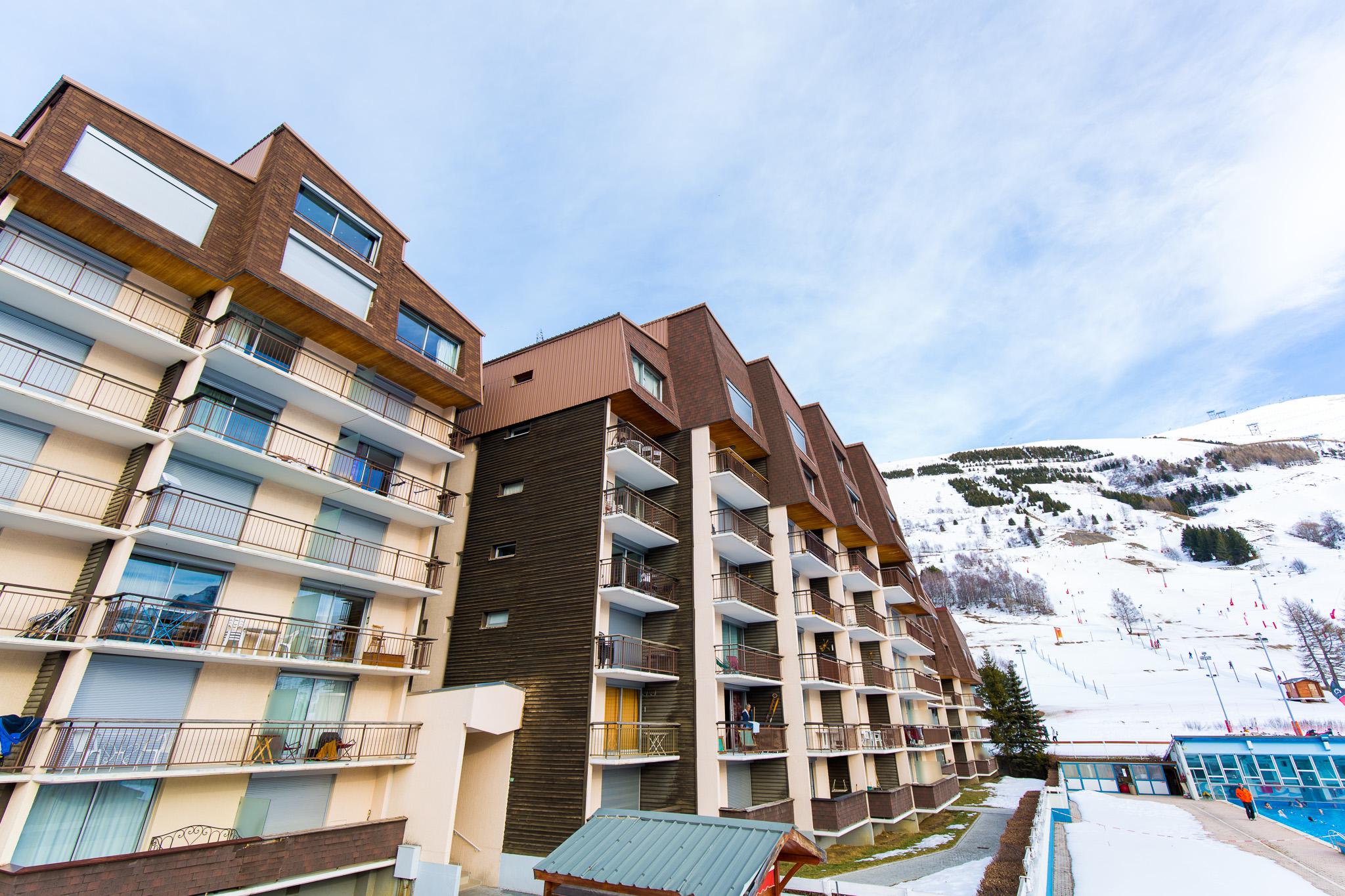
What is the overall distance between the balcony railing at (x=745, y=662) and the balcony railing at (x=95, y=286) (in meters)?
17.9

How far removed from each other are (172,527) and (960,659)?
200ft

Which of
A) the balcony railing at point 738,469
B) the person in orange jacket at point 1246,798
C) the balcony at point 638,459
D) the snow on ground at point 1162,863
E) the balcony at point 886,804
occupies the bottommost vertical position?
the snow on ground at point 1162,863

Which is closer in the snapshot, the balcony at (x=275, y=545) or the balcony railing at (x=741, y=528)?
the balcony at (x=275, y=545)

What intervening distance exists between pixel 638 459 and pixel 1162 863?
23338 millimetres

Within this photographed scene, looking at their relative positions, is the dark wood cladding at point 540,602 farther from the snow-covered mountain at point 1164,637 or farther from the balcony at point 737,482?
the snow-covered mountain at point 1164,637

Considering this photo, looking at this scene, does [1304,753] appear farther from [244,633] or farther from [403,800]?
[244,633]

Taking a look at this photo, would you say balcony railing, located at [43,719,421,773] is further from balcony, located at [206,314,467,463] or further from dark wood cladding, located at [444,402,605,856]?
balcony, located at [206,314,467,463]

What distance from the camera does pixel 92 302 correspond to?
13391 mm

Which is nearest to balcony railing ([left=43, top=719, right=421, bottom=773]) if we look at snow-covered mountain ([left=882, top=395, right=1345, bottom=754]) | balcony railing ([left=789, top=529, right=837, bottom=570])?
balcony railing ([left=789, top=529, right=837, bottom=570])

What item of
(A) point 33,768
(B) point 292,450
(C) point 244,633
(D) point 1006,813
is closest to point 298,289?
(B) point 292,450

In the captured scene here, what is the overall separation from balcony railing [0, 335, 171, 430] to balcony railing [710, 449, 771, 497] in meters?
17.2

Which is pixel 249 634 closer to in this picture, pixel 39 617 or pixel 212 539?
pixel 212 539

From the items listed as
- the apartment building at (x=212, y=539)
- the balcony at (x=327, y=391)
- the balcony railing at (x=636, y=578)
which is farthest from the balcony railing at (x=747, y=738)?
the balcony at (x=327, y=391)

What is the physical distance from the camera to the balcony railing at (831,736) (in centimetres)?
2378
